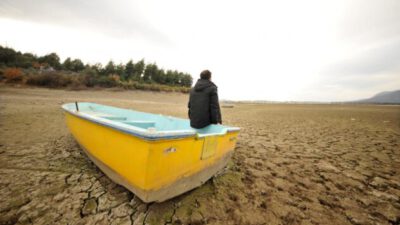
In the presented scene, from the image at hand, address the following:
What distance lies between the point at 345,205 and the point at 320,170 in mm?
1106

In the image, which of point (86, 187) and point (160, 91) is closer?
point (86, 187)

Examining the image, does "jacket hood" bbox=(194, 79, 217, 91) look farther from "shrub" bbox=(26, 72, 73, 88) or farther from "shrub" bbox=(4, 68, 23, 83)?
"shrub" bbox=(4, 68, 23, 83)

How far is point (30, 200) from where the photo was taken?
1.95 m

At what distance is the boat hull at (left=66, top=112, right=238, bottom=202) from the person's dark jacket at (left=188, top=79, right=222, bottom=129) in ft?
1.83

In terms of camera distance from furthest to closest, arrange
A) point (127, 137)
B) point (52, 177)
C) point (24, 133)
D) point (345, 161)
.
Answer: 1. point (24, 133)
2. point (345, 161)
3. point (52, 177)
4. point (127, 137)

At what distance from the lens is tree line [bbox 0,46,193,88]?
30.0m

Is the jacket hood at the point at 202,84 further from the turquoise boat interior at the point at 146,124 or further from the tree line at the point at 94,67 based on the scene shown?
the tree line at the point at 94,67

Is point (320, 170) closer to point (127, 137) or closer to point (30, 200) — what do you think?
point (127, 137)

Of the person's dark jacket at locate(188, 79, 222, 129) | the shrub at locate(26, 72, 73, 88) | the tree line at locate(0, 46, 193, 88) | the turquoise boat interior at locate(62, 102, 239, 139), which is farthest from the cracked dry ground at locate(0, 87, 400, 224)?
the tree line at locate(0, 46, 193, 88)

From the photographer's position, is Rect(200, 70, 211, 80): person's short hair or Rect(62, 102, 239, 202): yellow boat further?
Rect(200, 70, 211, 80): person's short hair

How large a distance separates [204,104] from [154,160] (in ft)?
5.16

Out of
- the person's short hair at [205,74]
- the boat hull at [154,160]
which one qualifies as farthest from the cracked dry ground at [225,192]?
the person's short hair at [205,74]

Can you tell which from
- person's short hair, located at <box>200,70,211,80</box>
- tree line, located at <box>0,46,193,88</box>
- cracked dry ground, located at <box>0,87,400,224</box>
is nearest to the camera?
cracked dry ground, located at <box>0,87,400,224</box>

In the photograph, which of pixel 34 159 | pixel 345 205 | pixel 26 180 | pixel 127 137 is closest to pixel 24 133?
pixel 34 159
